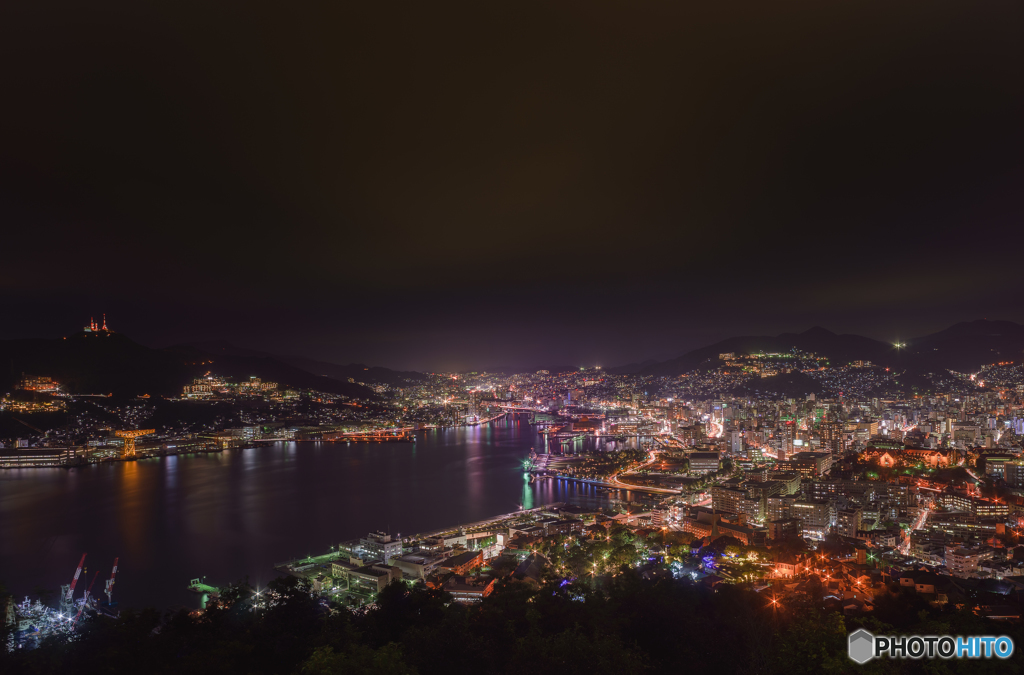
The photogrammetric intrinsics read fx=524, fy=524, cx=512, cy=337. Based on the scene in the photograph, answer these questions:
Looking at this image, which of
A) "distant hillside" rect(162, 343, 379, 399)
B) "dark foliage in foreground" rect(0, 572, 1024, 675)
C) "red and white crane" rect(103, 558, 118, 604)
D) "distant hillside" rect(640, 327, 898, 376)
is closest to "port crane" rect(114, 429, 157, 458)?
"distant hillside" rect(162, 343, 379, 399)

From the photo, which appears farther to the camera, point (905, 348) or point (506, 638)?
point (905, 348)

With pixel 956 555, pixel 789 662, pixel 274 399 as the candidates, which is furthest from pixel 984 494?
→ pixel 274 399

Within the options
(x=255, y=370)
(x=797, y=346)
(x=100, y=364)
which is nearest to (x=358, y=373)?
(x=255, y=370)

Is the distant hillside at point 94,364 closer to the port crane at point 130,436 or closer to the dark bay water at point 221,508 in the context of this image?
the port crane at point 130,436

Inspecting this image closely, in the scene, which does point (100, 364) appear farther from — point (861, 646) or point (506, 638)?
point (861, 646)

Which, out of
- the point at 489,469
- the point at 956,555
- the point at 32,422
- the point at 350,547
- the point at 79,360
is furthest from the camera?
the point at 79,360

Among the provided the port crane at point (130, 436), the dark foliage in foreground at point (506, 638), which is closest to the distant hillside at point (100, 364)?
the port crane at point (130, 436)

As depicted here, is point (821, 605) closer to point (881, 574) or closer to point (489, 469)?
point (881, 574)
